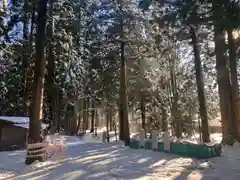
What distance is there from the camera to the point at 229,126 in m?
14.3

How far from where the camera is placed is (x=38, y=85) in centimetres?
1142

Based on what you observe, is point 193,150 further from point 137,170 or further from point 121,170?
point 121,170

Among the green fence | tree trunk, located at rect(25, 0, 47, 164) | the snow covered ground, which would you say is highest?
tree trunk, located at rect(25, 0, 47, 164)

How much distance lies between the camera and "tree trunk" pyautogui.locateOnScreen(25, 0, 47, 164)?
11.2 meters

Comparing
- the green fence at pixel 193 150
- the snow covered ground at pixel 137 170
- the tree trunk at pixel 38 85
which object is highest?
the tree trunk at pixel 38 85

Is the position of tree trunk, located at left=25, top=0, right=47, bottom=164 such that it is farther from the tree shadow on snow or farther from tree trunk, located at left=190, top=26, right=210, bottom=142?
tree trunk, located at left=190, top=26, right=210, bottom=142

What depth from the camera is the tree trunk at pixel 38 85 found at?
36.7 ft

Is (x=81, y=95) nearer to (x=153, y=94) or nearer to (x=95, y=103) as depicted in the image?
(x=95, y=103)

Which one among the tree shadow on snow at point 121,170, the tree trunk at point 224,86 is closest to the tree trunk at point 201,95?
the tree trunk at point 224,86

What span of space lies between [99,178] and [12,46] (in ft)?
59.9

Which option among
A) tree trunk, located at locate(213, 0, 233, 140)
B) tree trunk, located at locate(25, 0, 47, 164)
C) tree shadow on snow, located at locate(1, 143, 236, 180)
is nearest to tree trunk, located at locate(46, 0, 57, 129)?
tree trunk, located at locate(25, 0, 47, 164)

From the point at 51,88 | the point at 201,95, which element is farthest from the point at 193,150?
the point at 51,88

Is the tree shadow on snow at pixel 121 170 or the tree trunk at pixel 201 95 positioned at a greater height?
the tree trunk at pixel 201 95

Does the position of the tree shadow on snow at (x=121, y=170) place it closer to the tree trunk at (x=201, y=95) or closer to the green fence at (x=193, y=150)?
the green fence at (x=193, y=150)
